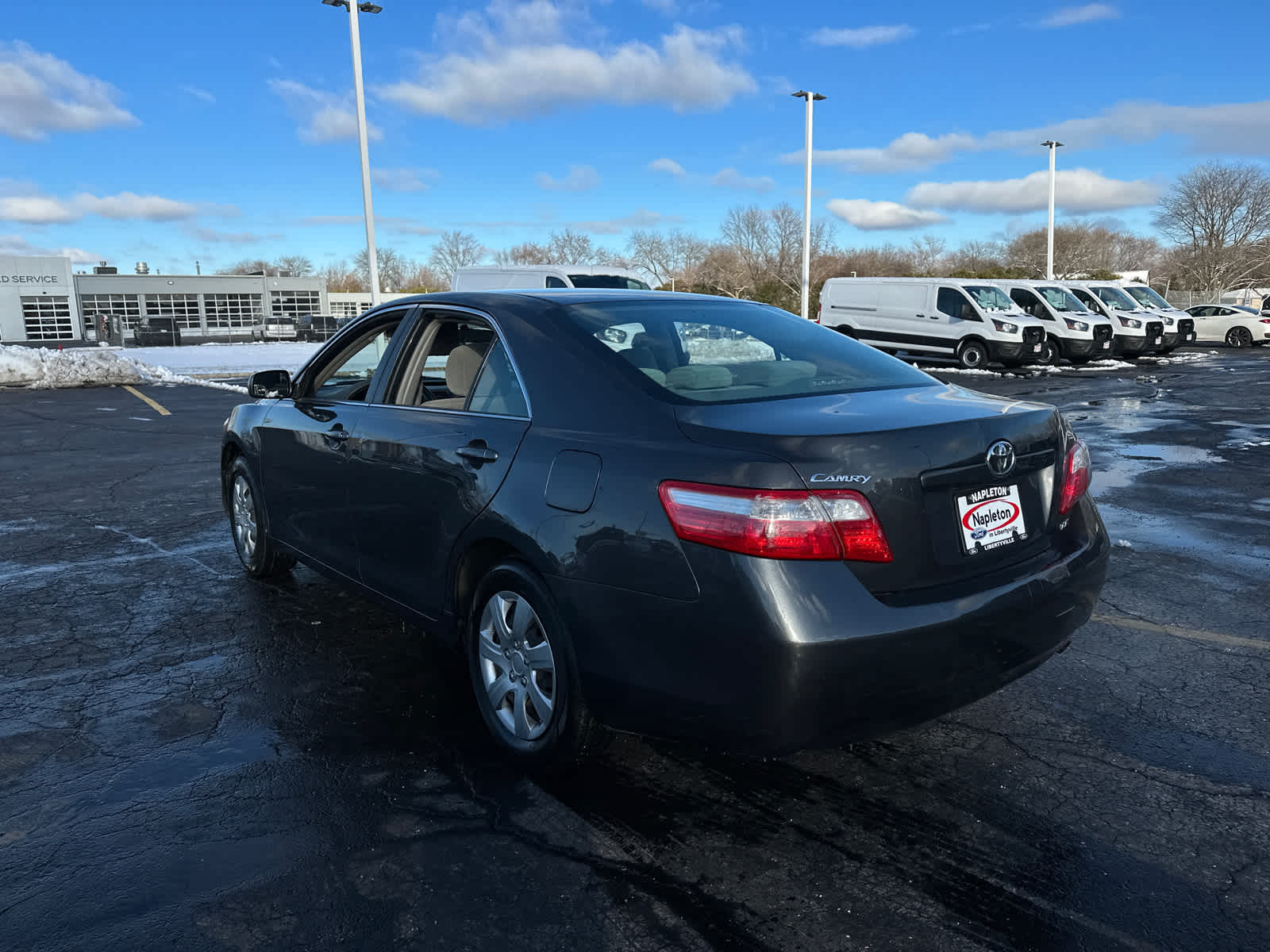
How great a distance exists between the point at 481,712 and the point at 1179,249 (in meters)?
76.9

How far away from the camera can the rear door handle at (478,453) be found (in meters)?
3.26

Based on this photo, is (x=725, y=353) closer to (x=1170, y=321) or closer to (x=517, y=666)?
(x=517, y=666)

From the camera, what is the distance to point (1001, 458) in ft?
9.41

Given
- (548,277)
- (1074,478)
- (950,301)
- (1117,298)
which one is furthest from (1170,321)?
(1074,478)

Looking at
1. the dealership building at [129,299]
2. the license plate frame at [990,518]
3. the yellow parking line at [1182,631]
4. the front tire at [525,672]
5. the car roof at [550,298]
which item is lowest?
the yellow parking line at [1182,631]

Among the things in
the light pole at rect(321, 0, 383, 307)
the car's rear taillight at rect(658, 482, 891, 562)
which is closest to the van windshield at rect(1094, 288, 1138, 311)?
the light pole at rect(321, 0, 383, 307)

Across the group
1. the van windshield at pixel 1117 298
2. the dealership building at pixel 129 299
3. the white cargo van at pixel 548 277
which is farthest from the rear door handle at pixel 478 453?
the dealership building at pixel 129 299

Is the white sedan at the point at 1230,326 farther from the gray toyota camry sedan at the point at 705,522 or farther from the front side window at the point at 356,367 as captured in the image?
the gray toyota camry sedan at the point at 705,522

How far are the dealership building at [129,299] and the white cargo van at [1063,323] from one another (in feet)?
176

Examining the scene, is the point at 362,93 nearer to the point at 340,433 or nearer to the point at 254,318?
the point at 340,433

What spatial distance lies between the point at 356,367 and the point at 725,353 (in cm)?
206

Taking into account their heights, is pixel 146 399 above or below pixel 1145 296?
below

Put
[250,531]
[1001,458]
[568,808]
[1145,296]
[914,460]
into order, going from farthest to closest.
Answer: [1145,296] → [250,531] → [568,808] → [1001,458] → [914,460]

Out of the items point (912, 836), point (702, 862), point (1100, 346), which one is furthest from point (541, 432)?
point (1100, 346)
